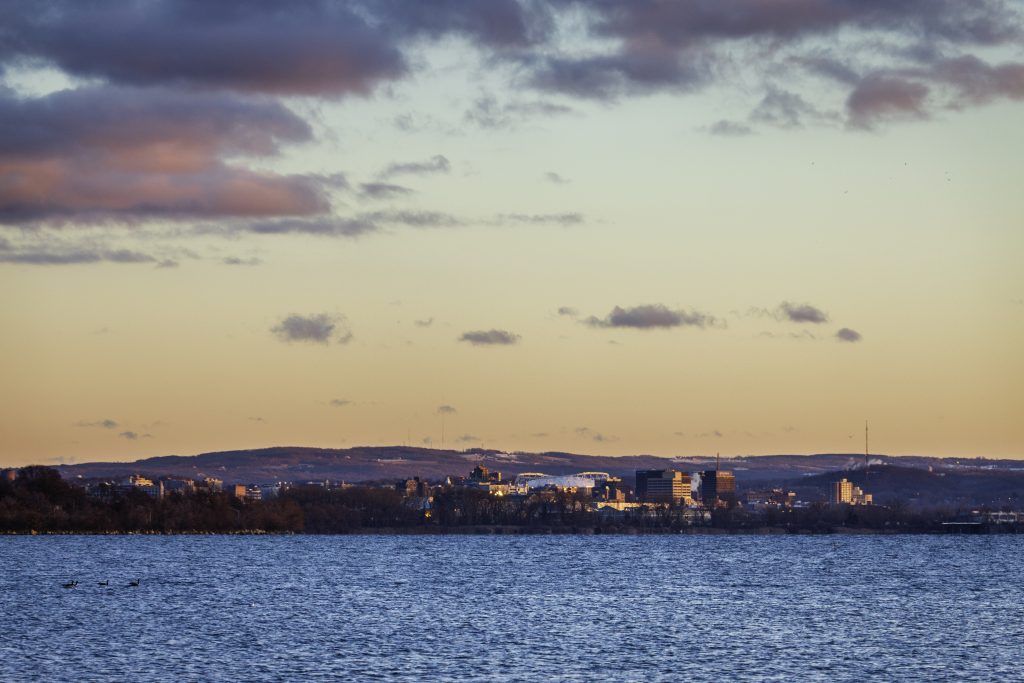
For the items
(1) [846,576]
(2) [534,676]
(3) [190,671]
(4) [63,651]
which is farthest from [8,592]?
(1) [846,576]

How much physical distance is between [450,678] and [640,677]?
9.92 meters

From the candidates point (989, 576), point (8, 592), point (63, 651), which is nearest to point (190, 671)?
A: point (63, 651)

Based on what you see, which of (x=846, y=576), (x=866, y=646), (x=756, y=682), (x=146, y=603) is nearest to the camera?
(x=756, y=682)

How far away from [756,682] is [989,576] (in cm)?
→ 12974

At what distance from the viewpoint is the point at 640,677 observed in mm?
81125

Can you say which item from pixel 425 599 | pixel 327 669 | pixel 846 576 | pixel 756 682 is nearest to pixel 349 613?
pixel 425 599

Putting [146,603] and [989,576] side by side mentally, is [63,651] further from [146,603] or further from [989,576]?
[989,576]

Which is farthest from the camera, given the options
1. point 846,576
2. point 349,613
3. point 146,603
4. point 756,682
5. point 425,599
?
point 846,576

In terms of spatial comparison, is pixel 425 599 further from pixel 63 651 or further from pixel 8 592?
pixel 63 651

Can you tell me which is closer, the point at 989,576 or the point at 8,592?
the point at 8,592

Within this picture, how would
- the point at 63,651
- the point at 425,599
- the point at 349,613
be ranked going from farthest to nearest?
the point at 425,599 → the point at 349,613 → the point at 63,651

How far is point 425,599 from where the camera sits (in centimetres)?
14162

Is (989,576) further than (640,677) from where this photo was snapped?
Yes

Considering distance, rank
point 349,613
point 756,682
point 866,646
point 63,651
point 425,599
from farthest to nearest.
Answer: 1. point 425,599
2. point 349,613
3. point 866,646
4. point 63,651
5. point 756,682
